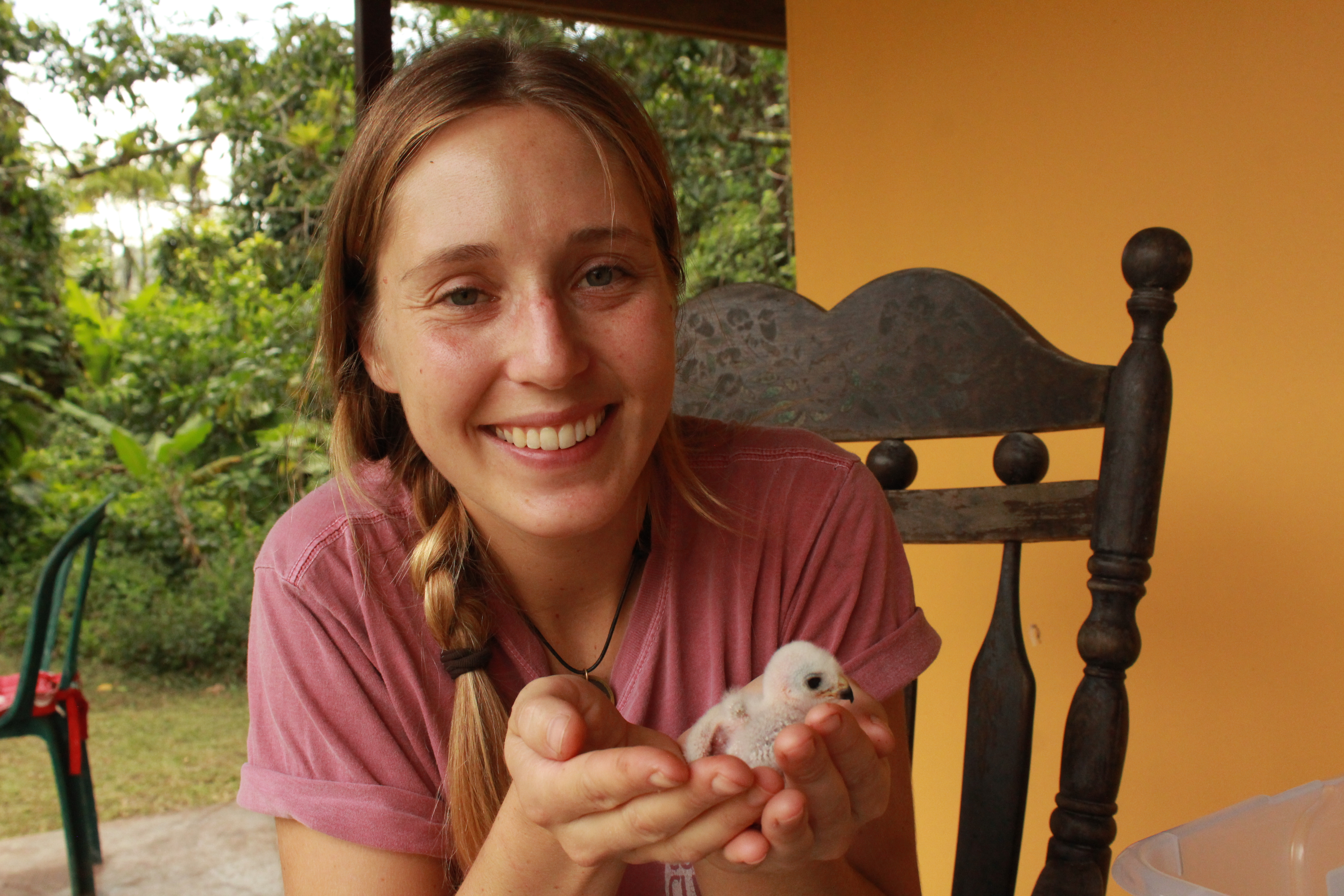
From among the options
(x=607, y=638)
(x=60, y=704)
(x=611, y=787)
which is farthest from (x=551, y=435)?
(x=60, y=704)

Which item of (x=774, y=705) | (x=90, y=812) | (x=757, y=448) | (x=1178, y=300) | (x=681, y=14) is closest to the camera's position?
(x=774, y=705)

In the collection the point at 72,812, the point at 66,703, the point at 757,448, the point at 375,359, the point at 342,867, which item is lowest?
the point at 72,812

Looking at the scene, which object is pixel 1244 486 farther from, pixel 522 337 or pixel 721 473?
pixel 522 337

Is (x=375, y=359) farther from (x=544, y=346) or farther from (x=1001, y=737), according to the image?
(x=1001, y=737)

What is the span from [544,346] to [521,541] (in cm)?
31

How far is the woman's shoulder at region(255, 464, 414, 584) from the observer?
1050 mm

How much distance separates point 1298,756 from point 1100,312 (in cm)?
74

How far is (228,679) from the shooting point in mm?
5340

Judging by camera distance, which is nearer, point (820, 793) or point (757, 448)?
point (820, 793)

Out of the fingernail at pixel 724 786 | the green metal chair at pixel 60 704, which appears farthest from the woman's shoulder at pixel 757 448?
the green metal chair at pixel 60 704

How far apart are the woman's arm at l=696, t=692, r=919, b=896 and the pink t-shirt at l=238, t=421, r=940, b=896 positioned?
0.45 feet

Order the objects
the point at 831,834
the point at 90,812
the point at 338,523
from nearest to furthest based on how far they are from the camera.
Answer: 1. the point at 831,834
2. the point at 338,523
3. the point at 90,812

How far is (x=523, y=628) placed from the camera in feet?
3.67

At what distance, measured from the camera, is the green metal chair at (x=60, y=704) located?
9.70 ft
